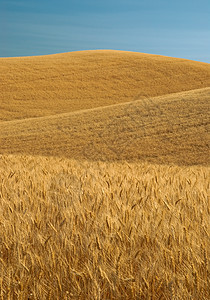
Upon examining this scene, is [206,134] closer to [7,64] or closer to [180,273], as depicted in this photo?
[180,273]

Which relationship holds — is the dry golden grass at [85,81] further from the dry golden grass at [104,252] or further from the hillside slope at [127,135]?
the dry golden grass at [104,252]

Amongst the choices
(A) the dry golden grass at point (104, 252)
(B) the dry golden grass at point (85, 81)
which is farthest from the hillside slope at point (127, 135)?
(B) the dry golden grass at point (85, 81)

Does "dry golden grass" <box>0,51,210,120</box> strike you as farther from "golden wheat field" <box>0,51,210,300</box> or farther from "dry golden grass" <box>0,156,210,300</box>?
"dry golden grass" <box>0,156,210,300</box>

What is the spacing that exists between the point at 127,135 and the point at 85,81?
2624 centimetres

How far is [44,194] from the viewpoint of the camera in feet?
9.36

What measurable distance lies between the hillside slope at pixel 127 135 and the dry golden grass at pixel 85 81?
11.1m

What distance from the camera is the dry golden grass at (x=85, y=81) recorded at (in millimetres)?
33969

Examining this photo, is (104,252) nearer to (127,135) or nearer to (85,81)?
(127,135)

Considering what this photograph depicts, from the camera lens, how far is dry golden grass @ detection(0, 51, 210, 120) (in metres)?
34.0

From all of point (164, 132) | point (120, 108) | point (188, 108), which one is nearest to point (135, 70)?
point (120, 108)

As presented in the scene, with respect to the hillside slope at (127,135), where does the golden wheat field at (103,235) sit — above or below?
below

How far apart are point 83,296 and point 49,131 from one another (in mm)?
17532

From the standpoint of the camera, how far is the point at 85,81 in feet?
134

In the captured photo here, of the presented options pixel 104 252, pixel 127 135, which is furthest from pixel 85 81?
pixel 104 252
